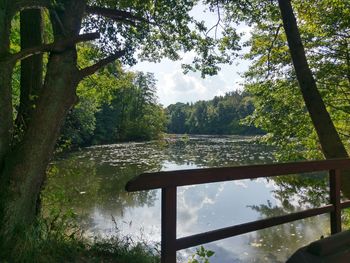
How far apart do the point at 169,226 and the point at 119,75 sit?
8580 mm

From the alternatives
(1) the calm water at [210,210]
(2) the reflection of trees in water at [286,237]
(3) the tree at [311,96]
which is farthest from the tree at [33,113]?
(2) the reflection of trees in water at [286,237]

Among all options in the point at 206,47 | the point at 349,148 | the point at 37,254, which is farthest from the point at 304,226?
the point at 37,254

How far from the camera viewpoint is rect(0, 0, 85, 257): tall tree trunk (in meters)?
2.72

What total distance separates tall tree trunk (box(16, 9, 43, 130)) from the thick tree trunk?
10.5ft

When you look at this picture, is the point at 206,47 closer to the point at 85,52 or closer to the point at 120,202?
the point at 85,52

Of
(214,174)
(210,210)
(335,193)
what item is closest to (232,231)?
(214,174)

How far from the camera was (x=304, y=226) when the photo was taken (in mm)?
8188

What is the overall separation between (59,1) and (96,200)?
7.66 m

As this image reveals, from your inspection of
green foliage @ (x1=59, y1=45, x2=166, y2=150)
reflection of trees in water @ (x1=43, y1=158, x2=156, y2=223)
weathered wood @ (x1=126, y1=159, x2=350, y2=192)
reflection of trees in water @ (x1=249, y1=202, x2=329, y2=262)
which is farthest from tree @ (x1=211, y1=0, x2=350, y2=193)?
green foliage @ (x1=59, y1=45, x2=166, y2=150)

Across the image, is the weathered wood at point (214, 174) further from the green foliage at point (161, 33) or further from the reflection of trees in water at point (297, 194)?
the reflection of trees in water at point (297, 194)

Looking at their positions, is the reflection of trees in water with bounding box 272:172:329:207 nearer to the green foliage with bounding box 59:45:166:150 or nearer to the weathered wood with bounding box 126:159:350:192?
the weathered wood with bounding box 126:159:350:192

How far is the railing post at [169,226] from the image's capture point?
74.7 inches

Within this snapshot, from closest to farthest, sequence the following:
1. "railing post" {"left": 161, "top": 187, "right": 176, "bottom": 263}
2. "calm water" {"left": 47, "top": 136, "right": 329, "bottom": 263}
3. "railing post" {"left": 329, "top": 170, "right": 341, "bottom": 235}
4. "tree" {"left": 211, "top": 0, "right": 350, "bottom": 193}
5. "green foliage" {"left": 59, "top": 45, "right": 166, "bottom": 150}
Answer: "railing post" {"left": 161, "top": 187, "right": 176, "bottom": 263}, "railing post" {"left": 329, "top": 170, "right": 341, "bottom": 235}, "tree" {"left": 211, "top": 0, "right": 350, "bottom": 193}, "calm water" {"left": 47, "top": 136, "right": 329, "bottom": 263}, "green foliage" {"left": 59, "top": 45, "right": 166, "bottom": 150}

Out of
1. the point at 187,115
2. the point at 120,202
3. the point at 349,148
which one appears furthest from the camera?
the point at 187,115
